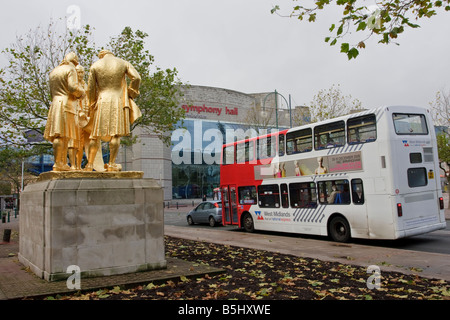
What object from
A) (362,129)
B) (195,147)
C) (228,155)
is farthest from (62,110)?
(195,147)

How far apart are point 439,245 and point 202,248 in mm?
7289

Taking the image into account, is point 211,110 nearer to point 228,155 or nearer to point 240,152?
point 228,155

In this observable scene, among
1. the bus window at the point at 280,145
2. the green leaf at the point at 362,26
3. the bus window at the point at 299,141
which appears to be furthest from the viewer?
the bus window at the point at 280,145

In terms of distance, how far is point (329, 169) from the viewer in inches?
513

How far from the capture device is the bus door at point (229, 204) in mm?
17781

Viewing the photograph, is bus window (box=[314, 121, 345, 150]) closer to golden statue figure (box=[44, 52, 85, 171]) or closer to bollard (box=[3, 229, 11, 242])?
golden statue figure (box=[44, 52, 85, 171])

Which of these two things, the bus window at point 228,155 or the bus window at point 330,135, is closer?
the bus window at point 330,135

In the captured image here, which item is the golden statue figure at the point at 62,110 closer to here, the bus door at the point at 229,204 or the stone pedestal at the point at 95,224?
the stone pedestal at the point at 95,224

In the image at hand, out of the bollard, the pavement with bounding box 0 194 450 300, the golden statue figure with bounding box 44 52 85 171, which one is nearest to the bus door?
the pavement with bounding box 0 194 450 300

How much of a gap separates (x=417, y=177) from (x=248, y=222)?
7.60 m

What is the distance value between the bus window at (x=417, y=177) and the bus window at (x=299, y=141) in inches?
139

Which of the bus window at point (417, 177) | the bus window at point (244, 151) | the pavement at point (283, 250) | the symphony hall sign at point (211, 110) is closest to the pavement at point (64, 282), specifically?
the pavement at point (283, 250)

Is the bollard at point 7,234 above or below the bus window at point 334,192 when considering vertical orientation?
below
